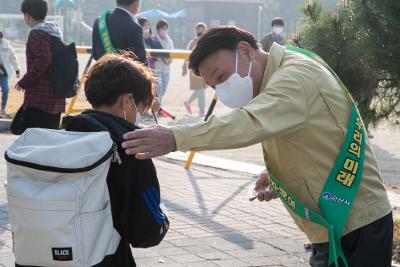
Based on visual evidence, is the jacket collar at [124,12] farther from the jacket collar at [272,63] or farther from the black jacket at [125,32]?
the jacket collar at [272,63]

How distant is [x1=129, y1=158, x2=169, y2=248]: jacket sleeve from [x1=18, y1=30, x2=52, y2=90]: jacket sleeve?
12.7 ft

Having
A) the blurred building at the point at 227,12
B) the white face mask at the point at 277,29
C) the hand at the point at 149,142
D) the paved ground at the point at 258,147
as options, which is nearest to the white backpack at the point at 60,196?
the hand at the point at 149,142

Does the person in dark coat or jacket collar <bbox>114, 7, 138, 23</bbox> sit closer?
the person in dark coat

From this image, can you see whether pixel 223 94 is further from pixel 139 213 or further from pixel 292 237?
pixel 292 237

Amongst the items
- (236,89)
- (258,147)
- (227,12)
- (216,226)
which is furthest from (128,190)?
(227,12)

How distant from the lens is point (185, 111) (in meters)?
16.9

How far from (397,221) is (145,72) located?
155 inches

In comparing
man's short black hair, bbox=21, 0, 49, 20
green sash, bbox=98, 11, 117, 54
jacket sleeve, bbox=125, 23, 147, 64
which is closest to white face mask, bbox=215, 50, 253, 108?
man's short black hair, bbox=21, 0, 49, 20

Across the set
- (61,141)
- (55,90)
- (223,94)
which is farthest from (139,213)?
(55,90)

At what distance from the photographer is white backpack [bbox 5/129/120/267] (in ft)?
8.64

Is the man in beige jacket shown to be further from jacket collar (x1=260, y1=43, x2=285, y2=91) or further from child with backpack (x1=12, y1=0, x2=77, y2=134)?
child with backpack (x1=12, y1=0, x2=77, y2=134)

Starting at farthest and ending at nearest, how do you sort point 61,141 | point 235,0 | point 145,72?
point 235,0
point 145,72
point 61,141

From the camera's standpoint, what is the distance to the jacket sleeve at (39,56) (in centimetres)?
659

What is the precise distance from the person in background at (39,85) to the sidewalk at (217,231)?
2.59 feet
